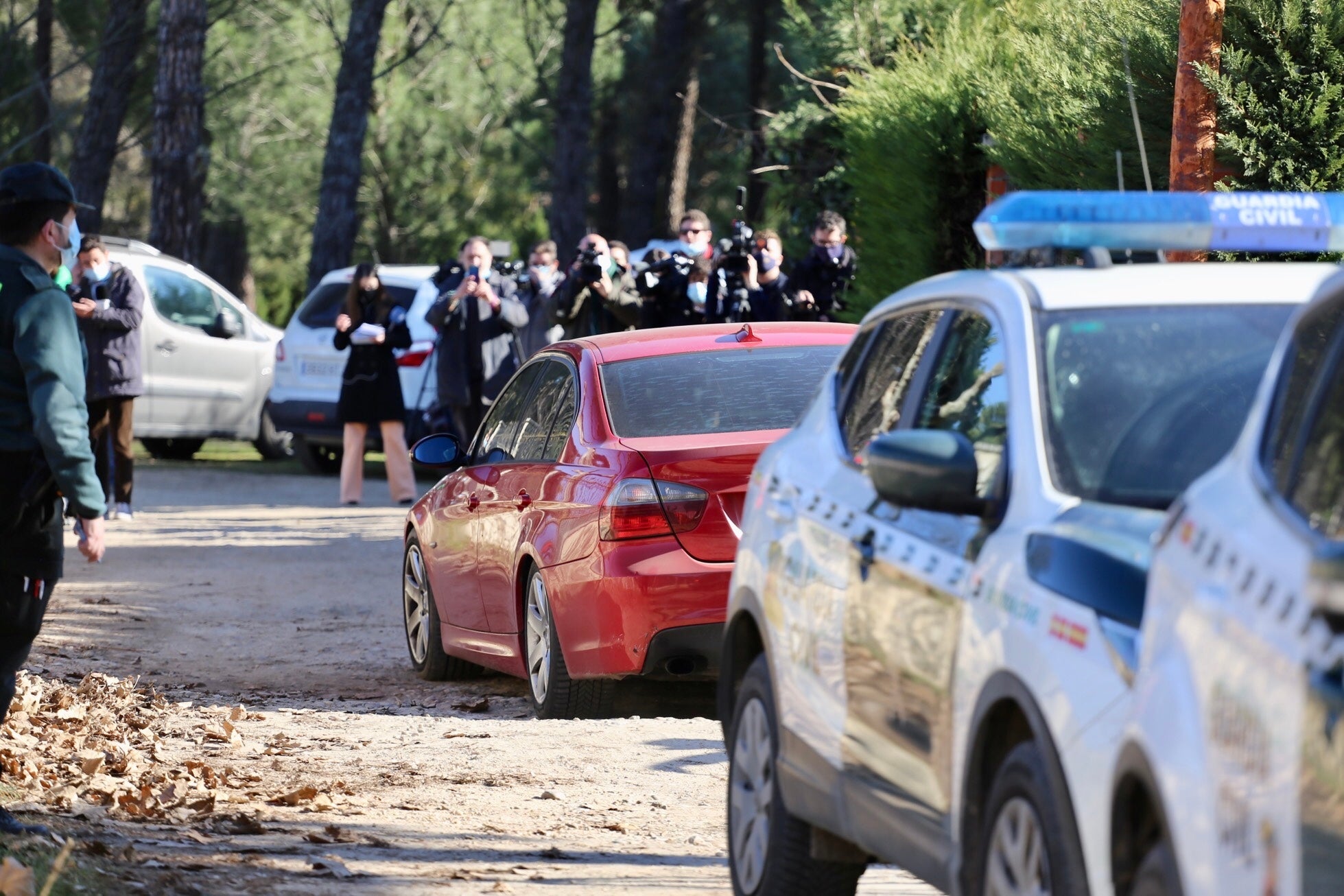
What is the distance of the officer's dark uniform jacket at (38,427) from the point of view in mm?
5523

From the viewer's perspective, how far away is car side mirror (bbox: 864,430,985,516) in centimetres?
387

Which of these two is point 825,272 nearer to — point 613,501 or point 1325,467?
point 613,501

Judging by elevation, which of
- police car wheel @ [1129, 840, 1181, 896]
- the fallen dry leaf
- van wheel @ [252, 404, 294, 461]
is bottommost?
van wheel @ [252, 404, 294, 461]

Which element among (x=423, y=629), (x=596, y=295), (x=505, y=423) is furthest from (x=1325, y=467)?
(x=596, y=295)

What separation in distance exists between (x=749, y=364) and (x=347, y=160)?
18.4 meters

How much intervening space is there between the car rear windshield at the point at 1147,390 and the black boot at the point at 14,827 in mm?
2965

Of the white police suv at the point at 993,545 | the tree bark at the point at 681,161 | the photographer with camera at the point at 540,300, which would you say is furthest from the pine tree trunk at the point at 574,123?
the white police suv at the point at 993,545

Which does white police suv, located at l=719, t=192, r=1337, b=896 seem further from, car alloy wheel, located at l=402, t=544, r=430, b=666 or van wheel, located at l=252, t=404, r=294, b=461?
van wheel, located at l=252, t=404, r=294, b=461

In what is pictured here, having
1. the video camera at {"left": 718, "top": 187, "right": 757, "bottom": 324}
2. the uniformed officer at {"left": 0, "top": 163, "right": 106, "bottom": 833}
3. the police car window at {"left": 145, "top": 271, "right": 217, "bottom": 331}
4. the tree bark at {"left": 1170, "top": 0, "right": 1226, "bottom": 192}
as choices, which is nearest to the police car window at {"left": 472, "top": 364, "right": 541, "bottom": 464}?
the tree bark at {"left": 1170, "top": 0, "right": 1226, "bottom": 192}

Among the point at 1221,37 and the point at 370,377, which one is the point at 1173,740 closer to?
the point at 1221,37

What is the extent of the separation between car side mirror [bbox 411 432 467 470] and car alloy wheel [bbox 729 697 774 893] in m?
3.91

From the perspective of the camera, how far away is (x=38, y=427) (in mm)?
5504

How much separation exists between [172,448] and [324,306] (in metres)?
5.41

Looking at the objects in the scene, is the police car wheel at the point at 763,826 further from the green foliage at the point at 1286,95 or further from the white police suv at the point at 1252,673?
the green foliage at the point at 1286,95
